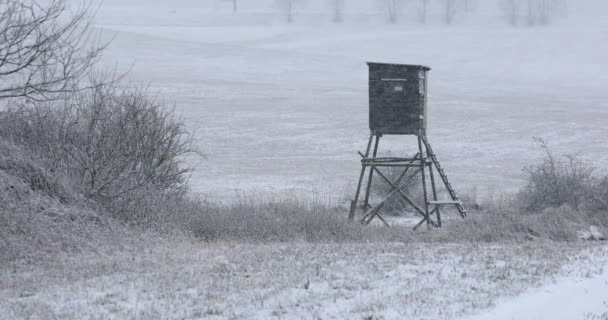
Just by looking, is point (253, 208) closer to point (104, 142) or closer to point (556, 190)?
point (104, 142)

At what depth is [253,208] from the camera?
18625 mm

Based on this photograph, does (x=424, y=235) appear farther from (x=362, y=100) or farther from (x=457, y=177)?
(x=362, y=100)

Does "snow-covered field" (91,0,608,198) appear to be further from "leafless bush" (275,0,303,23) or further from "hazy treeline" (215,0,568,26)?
"leafless bush" (275,0,303,23)

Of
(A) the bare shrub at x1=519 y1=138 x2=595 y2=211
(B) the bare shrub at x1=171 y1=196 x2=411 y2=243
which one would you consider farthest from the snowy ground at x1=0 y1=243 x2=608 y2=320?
(A) the bare shrub at x1=519 y1=138 x2=595 y2=211

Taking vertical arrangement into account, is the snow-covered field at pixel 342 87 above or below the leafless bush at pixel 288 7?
below

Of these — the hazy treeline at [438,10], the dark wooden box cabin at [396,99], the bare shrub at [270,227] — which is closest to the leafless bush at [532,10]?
the hazy treeline at [438,10]

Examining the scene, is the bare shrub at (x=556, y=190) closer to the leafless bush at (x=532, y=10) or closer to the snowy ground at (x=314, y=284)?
the snowy ground at (x=314, y=284)

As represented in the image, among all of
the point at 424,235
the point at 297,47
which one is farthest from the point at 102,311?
the point at 297,47

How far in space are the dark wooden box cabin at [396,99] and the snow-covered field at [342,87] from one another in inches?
250

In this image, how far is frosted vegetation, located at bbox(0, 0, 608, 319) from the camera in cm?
936

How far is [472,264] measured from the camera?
36.4ft

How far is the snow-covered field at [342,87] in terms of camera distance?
31812 mm

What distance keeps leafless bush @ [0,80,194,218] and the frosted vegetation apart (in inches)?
1.8

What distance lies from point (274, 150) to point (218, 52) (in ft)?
115
